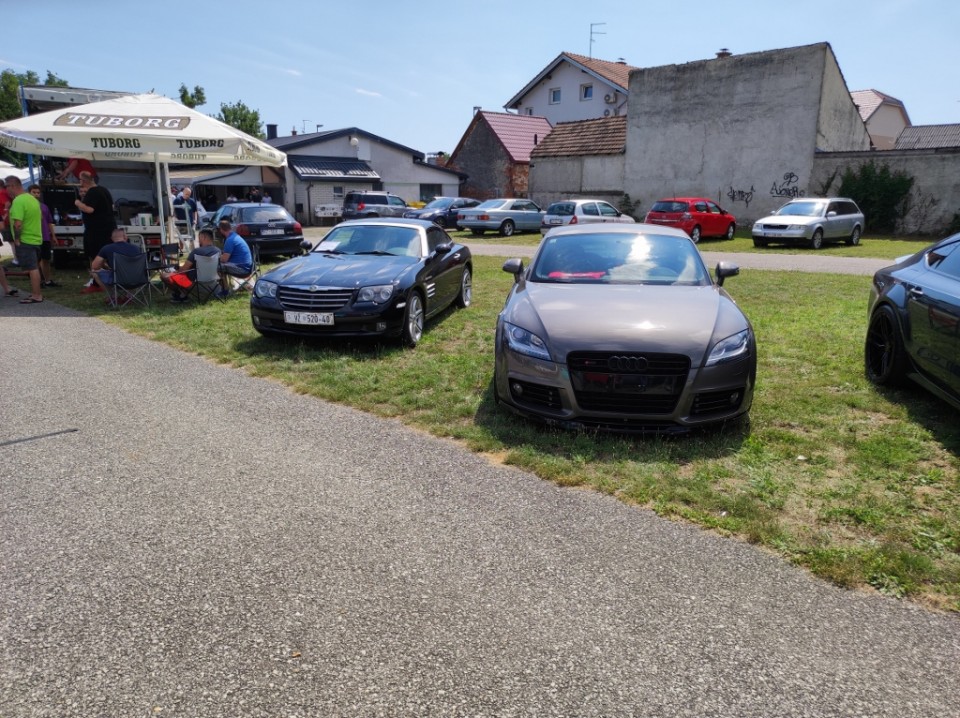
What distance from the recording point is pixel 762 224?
69.9 ft

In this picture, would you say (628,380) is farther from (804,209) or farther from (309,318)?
(804,209)

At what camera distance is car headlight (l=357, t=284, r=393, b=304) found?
288 inches

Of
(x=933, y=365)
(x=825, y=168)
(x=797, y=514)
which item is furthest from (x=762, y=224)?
(x=797, y=514)

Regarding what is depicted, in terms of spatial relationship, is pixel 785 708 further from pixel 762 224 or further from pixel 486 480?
pixel 762 224

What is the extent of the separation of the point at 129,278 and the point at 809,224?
18838 mm

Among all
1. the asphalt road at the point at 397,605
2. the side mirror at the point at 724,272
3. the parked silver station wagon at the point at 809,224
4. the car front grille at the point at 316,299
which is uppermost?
the parked silver station wagon at the point at 809,224

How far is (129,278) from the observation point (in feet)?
33.4

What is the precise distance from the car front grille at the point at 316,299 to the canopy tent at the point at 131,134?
515 cm

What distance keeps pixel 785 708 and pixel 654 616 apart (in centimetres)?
61

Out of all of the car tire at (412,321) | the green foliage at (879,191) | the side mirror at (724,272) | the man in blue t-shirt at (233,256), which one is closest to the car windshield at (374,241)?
the car tire at (412,321)

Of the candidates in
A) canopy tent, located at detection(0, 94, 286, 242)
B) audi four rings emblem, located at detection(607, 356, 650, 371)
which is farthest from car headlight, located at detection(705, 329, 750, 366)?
canopy tent, located at detection(0, 94, 286, 242)

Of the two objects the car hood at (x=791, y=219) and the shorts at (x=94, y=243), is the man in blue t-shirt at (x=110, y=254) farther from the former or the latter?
the car hood at (x=791, y=219)

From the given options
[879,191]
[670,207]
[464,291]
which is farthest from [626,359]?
[879,191]

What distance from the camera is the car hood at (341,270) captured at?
750 cm
